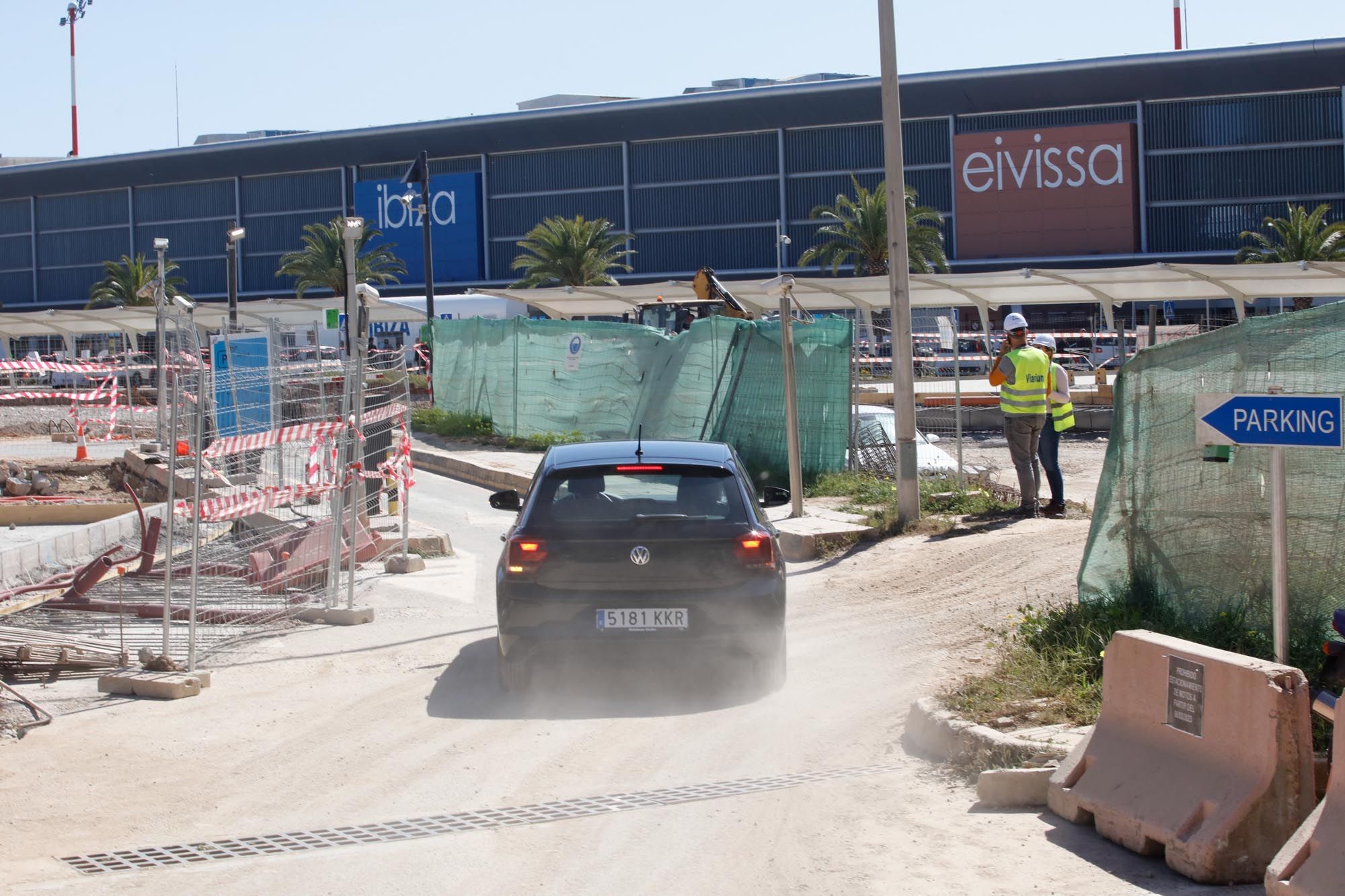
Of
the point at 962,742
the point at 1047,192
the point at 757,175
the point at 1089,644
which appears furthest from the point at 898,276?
the point at 757,175

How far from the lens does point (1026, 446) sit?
1314 cm

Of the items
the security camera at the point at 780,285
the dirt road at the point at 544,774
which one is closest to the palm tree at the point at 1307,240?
the security camera at the point at 780,285

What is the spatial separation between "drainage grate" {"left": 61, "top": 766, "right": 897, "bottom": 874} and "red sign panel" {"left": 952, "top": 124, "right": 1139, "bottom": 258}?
58925 millimetres

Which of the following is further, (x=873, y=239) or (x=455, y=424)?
(x=873, y=239)

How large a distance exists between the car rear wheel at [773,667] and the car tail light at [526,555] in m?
1.34

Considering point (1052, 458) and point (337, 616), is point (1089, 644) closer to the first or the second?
point (337, 616)

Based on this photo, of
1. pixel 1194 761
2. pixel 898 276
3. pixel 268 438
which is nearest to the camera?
pixel 1194 761

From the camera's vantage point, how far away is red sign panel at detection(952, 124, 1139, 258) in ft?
201

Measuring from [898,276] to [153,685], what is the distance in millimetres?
7899

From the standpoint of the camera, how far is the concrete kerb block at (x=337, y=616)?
10.4m

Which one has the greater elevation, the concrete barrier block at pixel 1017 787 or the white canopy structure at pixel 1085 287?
the white canopy structure at pixel 1085 287

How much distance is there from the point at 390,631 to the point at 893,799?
5.06 metres

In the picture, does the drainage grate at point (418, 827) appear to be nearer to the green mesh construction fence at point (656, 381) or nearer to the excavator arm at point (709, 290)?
the green mesh construction fence at point (656, 381)

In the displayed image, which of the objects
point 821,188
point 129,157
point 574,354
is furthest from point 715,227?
point 574,354
